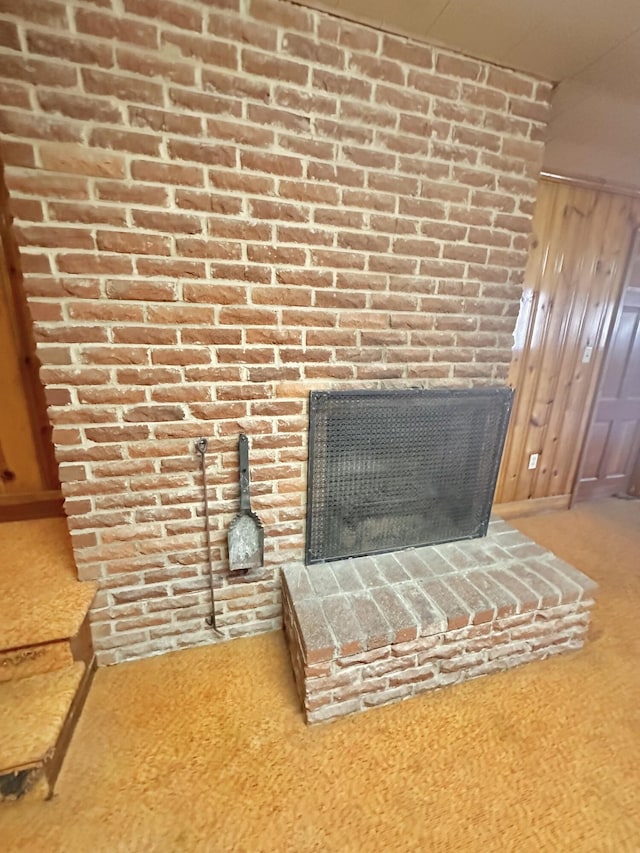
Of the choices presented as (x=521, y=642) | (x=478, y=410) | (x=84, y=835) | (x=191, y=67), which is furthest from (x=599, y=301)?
(x=84, y=835)

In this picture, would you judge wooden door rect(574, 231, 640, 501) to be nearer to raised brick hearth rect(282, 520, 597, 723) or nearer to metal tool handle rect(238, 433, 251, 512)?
raised brick hearth rect(282, 520, 597, 723)

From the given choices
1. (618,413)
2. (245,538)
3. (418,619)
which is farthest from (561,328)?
(245,538)

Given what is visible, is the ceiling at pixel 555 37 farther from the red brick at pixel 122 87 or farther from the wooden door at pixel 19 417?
the wooden door at pixel 19 417

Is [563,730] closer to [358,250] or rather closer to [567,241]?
[358,250]

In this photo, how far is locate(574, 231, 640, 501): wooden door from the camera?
96.2 inches

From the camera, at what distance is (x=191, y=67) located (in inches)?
41.0

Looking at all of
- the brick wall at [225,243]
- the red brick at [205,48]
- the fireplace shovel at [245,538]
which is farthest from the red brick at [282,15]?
the fireplace shovel at [245,538]

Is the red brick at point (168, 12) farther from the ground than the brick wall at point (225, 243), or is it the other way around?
the red brick at point (168, 12)

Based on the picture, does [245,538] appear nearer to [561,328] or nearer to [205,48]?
[205,48]

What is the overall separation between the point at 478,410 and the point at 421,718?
3.89 ft

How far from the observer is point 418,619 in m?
1.26

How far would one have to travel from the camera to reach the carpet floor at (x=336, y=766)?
3.06 ft

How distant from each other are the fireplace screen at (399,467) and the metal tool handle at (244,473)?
0.25 metres

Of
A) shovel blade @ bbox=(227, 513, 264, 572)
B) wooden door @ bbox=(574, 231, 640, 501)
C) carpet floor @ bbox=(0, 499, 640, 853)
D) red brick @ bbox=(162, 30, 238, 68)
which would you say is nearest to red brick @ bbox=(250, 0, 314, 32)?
red brick @ bbox=(162, 30, 238, 68)
